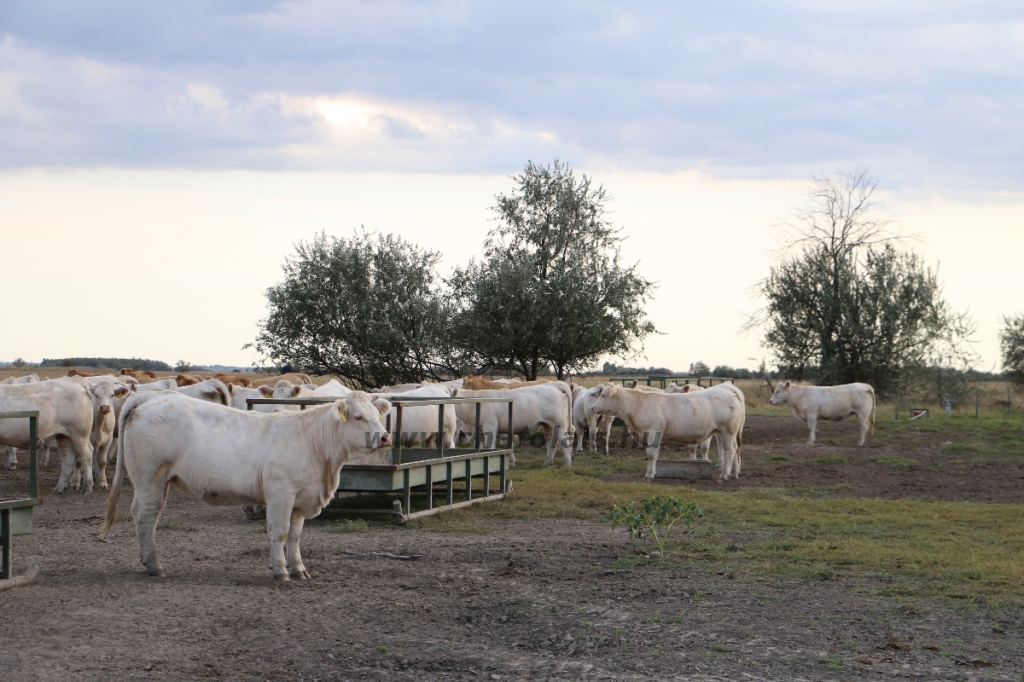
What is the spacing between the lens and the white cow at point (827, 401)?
91.3 ft

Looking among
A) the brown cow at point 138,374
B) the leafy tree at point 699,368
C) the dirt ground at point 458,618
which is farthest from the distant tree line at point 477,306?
the leafy tree at point 699,368

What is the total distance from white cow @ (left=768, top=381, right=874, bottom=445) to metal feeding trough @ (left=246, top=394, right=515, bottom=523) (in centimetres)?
1459

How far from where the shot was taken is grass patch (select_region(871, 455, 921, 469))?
20469 millimetres

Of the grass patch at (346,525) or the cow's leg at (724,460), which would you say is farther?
the cow's leg at (724,460)

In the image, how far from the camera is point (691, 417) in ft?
60.7

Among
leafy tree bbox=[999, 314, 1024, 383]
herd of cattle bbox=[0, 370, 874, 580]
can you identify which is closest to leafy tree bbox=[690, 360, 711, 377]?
leafy tree bbox=[999, 314, 1024, 383]

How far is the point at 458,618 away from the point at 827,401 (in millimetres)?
22650

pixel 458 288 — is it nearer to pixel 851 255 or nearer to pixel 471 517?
pixel 851 255

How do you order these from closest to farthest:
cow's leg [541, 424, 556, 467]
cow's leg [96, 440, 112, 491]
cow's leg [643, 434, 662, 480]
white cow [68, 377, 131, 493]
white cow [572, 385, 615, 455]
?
white cow [68, 377, 131, 493] < cow's leg [96, 440, 112, 491] < cow's leg [643, 434, 662, 480] < cow's leg [541, 424, 556, 467] < white cow [572, 385, 615, 455]

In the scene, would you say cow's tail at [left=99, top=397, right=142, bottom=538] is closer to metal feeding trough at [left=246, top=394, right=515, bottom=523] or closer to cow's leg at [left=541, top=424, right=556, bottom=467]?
metal feeding trough at [left=246, top=394, right=515, bottom=523]

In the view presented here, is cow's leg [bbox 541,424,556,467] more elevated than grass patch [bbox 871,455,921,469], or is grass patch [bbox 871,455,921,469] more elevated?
cow's leg [bbox 541,424,556,467]

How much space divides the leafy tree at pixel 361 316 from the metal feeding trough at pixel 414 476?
21.3 meters

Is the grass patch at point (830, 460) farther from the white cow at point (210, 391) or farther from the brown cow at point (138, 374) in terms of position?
the brown cow at point (138, 374)

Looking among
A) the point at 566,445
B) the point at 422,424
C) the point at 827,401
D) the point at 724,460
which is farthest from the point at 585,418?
the point at 827,401
